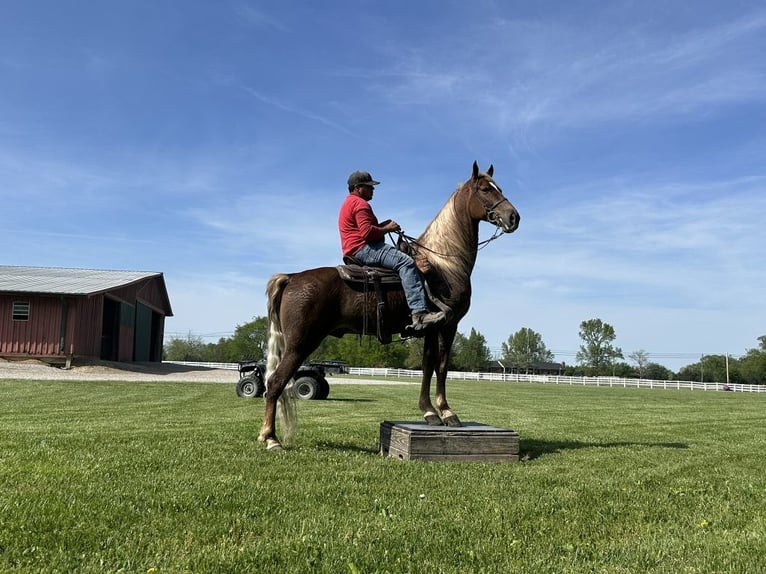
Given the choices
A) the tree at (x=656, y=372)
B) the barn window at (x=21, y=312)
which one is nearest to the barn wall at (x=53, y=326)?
the barn window at (x=21, y=312)

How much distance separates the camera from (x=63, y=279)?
3603 centimetres

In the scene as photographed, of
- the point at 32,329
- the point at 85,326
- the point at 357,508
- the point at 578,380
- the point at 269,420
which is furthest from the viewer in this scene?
the point at 578,380

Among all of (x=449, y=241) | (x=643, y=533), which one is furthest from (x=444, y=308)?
(x=643, y=533)

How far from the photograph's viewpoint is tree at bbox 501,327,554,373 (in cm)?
12288

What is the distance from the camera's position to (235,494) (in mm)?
4590

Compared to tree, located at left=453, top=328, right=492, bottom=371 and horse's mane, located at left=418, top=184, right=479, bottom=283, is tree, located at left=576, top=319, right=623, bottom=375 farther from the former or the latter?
horse's mane, located at left=418, top=184, right=479, bottom=283

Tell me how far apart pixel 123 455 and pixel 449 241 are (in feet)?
13.1

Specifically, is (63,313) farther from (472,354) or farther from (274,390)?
(472,354)

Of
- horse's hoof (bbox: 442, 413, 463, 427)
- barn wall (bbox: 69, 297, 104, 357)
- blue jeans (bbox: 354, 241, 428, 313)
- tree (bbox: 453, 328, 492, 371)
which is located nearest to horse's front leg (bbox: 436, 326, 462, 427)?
horse's hoof (bbox: 442, 413, 463, 427)

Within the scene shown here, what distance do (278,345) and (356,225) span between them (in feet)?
5.13

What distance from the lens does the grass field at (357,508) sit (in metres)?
3.33

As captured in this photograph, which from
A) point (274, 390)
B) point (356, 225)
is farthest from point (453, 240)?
point (274, 390)

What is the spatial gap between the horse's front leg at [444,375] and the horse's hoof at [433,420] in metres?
0.04

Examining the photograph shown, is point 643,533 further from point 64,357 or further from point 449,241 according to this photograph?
point 64,357
